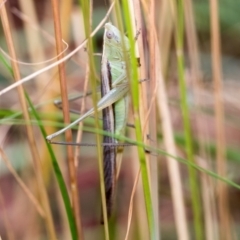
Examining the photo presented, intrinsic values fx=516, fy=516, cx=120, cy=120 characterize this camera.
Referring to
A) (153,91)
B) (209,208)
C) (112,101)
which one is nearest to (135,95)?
(153,91)

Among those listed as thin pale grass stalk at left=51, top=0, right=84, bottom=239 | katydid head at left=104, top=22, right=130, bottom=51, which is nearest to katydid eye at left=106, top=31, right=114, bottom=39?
katydid head at left=104, top=22, right=130, bottom=51

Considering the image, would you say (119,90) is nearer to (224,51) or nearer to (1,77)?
(1,77)

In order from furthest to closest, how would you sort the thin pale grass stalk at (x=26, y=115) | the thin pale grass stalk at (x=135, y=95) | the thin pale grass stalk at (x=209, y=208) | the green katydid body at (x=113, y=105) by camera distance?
1. the thin pale grass stalk at (x=209, y=208)
2. the green katydid body at (x=113, y=105)
3. the thin pale grass stalk at (x=26, y=115)
4. the thin pale grass stalk at (x=135, y=95)

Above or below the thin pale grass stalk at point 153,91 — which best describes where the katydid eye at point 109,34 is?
above

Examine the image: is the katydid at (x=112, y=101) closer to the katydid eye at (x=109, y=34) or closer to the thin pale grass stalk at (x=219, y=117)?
the katydid eye at (x=109, y=34)

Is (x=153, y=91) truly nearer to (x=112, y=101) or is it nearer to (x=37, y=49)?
(x=112, y=101)

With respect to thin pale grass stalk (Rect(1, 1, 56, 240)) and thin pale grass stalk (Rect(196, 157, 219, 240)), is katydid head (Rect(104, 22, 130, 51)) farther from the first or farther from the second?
thin pale grass stalk (Rect(196, 157, 219, 240))

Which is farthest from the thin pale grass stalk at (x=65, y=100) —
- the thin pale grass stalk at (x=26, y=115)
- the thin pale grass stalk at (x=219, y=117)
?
the thin pale grass stalk at (x=219, y=117)

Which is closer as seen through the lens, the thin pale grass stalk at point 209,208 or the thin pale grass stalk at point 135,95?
the thin pale grass stalk at point 135,95

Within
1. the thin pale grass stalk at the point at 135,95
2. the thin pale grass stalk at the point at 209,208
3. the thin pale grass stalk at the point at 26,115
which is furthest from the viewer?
the thin pale grass stalk at the point at 209,208
